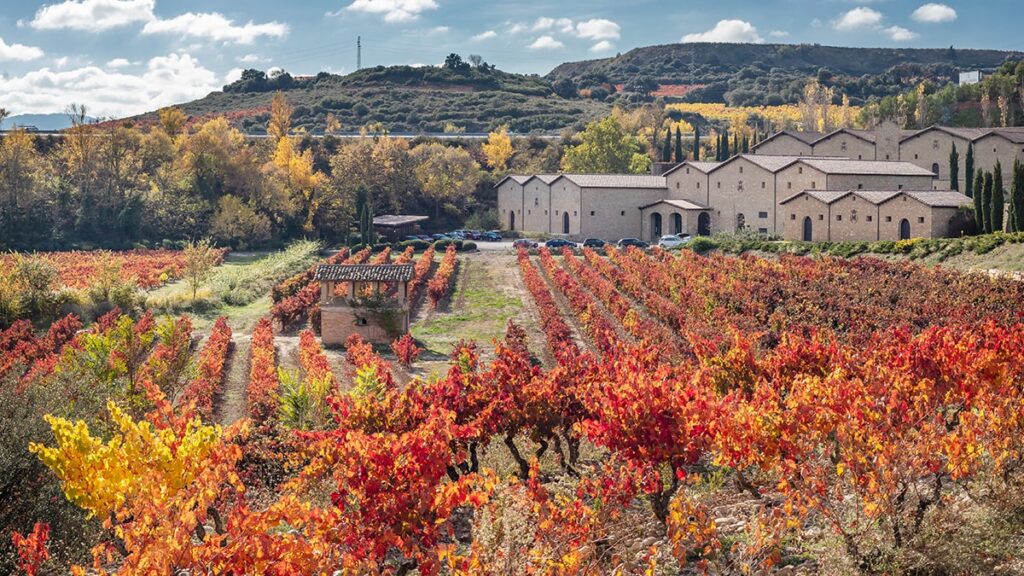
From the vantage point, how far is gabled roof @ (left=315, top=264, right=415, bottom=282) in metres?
32.3

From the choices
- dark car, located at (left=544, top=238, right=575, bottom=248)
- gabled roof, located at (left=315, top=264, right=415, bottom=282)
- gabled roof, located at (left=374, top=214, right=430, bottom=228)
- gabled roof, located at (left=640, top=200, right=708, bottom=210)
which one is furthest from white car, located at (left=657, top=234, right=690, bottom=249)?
gabled roof, located at (left=315, top=264, right=415, bottom=282)

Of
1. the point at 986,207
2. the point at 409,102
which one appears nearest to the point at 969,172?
the point at 986,207

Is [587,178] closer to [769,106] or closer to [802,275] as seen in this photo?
[802,275]

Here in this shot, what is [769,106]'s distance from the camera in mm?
152000

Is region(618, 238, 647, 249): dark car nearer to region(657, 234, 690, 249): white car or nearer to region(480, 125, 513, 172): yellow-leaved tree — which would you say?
region(657, 234, 690, 249): white car

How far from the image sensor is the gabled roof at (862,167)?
54094 millimetres

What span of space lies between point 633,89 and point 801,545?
168445 millimetres

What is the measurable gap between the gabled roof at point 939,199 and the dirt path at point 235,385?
3047cm

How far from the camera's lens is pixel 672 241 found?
58.9 meters

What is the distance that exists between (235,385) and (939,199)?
34.7m

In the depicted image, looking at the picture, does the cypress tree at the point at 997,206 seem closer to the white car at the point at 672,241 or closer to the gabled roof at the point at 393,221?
the white car at the point at 672,241

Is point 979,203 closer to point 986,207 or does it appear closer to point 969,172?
point 986,207

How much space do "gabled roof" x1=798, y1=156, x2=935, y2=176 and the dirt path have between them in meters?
34.3

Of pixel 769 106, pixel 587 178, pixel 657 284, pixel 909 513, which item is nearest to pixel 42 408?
pixel 909 513
